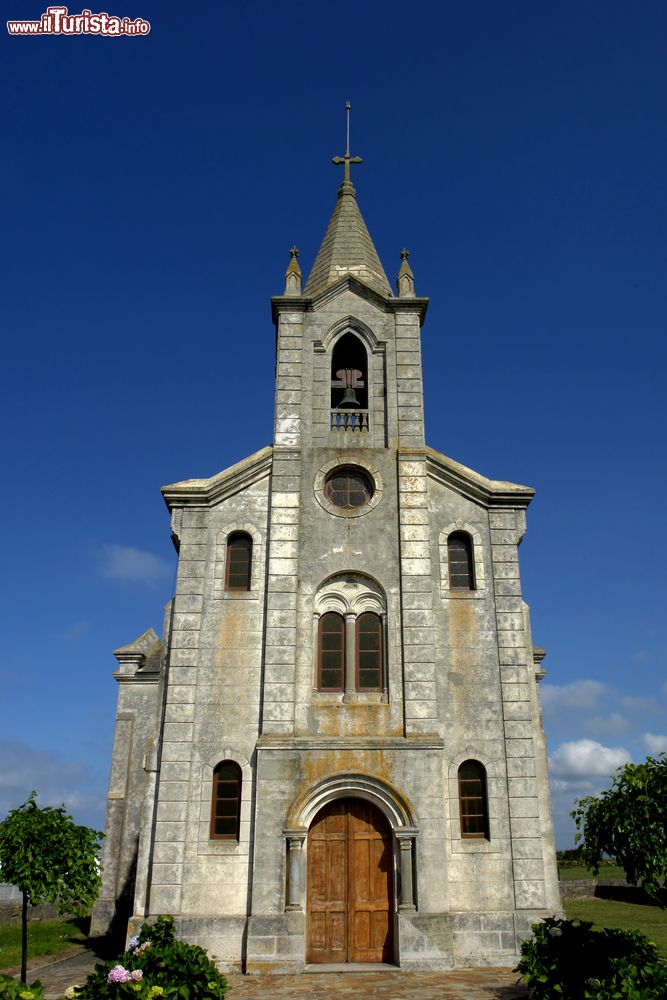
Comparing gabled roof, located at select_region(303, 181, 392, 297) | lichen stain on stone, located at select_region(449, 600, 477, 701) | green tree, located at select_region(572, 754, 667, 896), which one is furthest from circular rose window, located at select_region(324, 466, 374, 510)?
green tree, located at select_region(572, 754, 667, 896)

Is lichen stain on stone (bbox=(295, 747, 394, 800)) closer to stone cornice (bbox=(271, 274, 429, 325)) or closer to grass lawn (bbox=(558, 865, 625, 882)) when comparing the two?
stone cornice (bbox=(271, 274, 429, 325))

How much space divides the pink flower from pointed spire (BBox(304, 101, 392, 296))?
17.0m

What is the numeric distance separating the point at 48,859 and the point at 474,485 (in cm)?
1260

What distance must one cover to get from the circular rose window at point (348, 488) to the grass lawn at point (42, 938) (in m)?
13.0

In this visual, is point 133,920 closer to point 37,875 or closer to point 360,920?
point 37,875

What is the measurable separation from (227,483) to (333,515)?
2.80m

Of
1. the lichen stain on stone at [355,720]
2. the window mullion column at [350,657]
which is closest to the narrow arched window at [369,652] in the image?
the window mullion column at [350,657]

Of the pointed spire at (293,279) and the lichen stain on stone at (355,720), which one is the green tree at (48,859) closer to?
the lichen stain on stone at (355,720)

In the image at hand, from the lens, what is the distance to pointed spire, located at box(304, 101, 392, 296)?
77.0ft

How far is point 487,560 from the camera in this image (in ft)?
64.5

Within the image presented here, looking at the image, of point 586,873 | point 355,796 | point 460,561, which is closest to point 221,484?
point 460,561

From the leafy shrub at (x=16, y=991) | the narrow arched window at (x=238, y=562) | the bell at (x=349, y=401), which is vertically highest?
the bell at (x=349, y=401)

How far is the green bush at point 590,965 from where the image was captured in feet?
35.1

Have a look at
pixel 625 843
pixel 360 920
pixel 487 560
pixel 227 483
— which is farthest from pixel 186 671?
pixel 625 843
